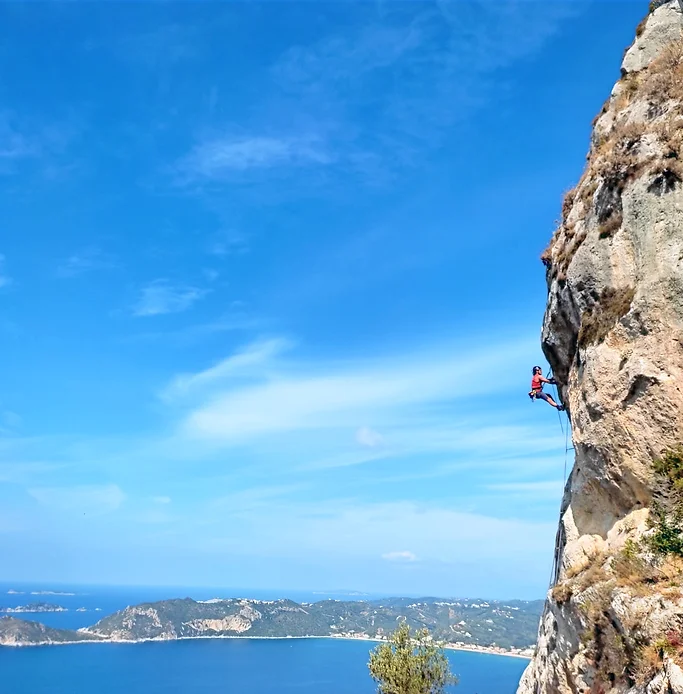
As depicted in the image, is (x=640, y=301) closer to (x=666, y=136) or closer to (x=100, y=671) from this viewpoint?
(x=666, y=136)

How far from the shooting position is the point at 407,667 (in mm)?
32000

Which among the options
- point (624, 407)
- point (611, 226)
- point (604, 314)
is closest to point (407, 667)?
point (624, 407)

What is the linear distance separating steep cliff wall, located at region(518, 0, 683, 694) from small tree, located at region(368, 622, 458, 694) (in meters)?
15.9

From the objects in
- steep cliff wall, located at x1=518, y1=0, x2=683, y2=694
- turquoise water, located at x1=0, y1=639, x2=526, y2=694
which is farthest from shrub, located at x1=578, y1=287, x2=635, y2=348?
turquoise water, located at x1=0, y1=639, x2=526, y2=694

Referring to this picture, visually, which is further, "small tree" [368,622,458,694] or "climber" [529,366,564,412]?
"small tree" [368,622,458,694]

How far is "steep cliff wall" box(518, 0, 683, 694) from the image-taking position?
38.7 ft

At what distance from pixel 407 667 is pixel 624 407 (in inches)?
966

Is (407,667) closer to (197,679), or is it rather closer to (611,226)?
(611,226)

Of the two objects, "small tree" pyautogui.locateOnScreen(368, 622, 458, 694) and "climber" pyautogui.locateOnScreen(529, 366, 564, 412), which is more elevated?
"climber" pyautogui.locateOnScreen(529, 366, 564, 412)

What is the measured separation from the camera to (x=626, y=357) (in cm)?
1438

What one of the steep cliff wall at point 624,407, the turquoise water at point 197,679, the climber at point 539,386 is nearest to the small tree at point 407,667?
the steep cliff wall at point 624,407

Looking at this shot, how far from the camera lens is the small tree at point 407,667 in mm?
31688

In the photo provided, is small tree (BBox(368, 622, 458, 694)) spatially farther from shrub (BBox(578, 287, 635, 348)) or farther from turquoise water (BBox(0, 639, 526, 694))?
turquoise water (BBox(0, 639, 526, 694))

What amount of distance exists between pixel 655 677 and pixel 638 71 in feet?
64.7
